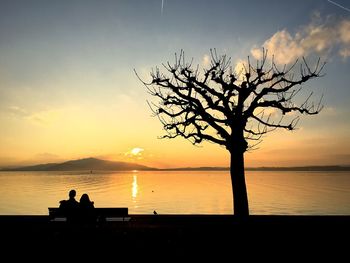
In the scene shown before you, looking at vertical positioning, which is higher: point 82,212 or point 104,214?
point 82,212

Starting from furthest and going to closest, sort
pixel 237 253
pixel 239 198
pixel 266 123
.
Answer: pixel 266 123, pixel 239 198, pixel 237 253

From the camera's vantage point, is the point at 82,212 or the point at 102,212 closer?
the point at 82,212

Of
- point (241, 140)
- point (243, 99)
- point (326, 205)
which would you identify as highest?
point (243, 99)

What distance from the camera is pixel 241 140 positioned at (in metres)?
16.3

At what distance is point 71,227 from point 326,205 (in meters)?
70.9

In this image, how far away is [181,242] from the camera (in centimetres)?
1090

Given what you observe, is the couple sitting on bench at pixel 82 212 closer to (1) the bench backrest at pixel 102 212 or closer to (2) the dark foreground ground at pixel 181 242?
(1) the bench backrest at pixel 102 212

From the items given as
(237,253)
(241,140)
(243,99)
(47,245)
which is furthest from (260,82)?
(47,245)

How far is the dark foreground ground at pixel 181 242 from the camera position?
9.62m

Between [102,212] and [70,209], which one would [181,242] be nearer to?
[102,212]

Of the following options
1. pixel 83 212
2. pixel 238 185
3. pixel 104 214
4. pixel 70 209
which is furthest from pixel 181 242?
pixel 238 185

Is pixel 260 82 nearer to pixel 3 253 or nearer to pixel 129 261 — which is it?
pixel 129 261

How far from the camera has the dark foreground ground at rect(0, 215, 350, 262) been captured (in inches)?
379

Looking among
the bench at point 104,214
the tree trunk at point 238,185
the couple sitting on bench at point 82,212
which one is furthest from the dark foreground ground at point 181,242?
the tree trunk at point 238,185
